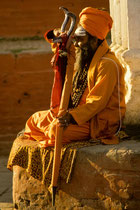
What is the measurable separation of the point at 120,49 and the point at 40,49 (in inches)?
99.9

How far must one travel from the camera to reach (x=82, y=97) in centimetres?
481

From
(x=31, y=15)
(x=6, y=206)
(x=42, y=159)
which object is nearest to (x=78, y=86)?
(x=42, y=159)

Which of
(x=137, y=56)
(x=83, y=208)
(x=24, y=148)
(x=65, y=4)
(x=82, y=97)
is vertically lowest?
(x=83, y=208)

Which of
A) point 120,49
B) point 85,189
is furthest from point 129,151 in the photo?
point 120,49

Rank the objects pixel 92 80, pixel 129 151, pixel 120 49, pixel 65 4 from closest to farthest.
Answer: pixel 129 151 < pixel 92 80 < pixel 120 49 < pixel 65 4

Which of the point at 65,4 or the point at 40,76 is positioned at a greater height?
the point at 65,4

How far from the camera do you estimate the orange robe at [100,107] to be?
179 inches

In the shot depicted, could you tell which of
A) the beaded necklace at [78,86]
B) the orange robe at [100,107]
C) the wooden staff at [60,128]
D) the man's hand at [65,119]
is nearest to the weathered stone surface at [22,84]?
the beaded necklace at [78,86]

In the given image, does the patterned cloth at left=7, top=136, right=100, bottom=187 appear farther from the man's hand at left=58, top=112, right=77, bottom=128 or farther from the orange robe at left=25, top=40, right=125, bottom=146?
the man's hand at left=58, top=112, right=77, bottom=128

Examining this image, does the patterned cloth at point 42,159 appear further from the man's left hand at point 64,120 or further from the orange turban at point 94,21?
the orange turban at point 94,21

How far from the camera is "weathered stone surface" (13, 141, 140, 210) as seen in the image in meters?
4.36

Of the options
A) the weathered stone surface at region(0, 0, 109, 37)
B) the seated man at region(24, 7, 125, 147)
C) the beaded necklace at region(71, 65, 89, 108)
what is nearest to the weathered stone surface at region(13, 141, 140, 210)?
the seated man at region(24, 7, 125, 147)

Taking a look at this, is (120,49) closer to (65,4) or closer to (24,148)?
(24,148)

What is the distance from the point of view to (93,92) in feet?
15.0
